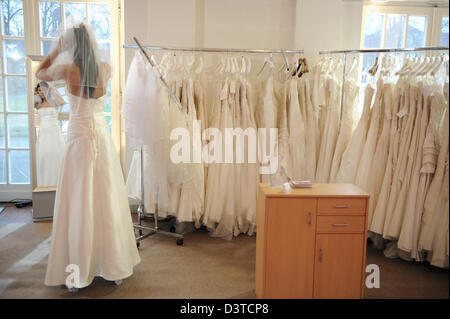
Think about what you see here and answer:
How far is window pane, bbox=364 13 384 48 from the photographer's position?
294 cm

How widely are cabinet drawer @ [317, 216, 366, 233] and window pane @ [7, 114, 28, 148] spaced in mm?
3530

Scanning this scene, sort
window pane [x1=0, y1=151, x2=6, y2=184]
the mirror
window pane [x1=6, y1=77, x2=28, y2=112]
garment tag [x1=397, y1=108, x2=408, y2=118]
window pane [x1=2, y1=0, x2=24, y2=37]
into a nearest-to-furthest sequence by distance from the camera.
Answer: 1. garment tag [x1=397, y1=108, x2=408, y2=118]
2. the mirror
3. window pane [x1=2, y1=0, x2=24, y2=37]
4. window pane [x1=6, y1=77, x2=28, y2=112]
5. window pane [x1=0, y1=151, x2=6, y2=184]

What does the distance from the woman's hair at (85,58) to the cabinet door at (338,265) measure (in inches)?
64.3

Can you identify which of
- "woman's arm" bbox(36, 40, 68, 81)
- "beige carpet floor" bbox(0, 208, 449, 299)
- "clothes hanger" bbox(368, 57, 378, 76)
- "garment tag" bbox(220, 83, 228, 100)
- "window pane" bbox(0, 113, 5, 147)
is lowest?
"beige carpet floor" bbox(0, 208, 449, 299)

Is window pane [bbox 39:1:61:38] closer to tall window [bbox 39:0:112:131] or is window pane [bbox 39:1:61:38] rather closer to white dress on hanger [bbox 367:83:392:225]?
tall window [bbox 39:0:112:131]

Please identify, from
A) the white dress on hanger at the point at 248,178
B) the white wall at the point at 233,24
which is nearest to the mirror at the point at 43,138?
the white wall at the point at 233,24

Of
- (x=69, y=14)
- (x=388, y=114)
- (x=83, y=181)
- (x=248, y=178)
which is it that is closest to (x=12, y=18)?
(x=69, y=14)

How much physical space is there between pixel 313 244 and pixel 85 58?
1.73 metres

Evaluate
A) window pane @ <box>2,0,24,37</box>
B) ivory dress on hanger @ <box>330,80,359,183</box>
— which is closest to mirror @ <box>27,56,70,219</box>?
window pane @ <box>2,0,24,37</box>

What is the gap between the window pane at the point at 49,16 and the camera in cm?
407

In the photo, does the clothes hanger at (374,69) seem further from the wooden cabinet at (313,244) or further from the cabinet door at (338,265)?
the cabinet door at (338,265)

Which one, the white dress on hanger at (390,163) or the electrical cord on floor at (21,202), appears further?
the electrical cord on floor at (21,202)

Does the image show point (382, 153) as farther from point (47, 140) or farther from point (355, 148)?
point (47, 140)
